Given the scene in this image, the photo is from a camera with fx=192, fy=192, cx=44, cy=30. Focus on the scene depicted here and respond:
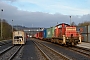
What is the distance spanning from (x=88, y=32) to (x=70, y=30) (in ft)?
47.4

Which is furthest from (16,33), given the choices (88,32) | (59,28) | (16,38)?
(88,32)

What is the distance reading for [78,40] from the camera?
27266 millimetres

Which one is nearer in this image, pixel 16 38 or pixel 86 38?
pixel 16 38

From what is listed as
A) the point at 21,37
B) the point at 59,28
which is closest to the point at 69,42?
the point at 59,28

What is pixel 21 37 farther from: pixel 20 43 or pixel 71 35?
pixel 71 35

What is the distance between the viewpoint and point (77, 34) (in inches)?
1131

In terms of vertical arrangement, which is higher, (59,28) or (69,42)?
(59,28)

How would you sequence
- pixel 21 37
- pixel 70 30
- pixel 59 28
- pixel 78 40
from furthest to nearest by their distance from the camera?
pixel 21 37 → pixel 59 28 → pixel 70 30 → pixel 78 40

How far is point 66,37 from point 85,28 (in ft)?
59.5

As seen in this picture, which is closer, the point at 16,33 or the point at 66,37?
the point at 66,37

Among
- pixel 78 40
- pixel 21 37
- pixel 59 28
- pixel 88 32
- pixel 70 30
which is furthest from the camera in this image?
pixel 88 32

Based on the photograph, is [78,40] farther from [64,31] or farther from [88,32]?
[88,32]

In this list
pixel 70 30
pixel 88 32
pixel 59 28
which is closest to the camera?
pixel 70 30

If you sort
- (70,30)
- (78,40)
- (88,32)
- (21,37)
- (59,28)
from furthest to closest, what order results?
(88,32) → (21,37) → (59,28) → (70,30) → (78,40)
